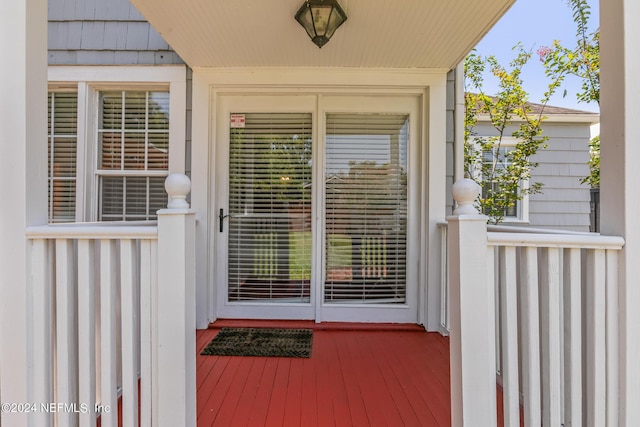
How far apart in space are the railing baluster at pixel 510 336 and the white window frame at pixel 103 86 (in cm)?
258

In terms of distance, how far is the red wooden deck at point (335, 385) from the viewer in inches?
63.6

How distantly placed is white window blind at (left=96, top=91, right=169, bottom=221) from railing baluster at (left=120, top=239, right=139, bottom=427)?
1.75m

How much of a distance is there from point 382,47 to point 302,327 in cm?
237

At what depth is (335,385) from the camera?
1.90 m

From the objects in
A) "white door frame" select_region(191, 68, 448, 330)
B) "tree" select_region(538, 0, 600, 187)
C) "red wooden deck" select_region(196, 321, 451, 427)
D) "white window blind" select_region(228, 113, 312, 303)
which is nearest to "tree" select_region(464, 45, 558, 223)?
"tree" select_region(538, 0, 600, 187)

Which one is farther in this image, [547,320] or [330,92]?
[330,92]

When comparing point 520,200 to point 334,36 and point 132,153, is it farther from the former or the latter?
point 132,153

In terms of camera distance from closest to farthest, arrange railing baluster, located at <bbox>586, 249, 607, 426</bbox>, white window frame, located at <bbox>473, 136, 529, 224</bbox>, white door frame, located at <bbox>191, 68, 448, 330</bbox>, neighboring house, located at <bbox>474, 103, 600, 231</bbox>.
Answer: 1. railing baluster, located at <bbox>586, 249, 607, 426</bbox>
2. white door frame, located at <bbox>191, 68, 448, 330</bbox>
3. white window frame, located at <bbox>473, 136, 529, 224</bbox>
4. neighboring house, located at <bbox>474, 103, 600, 231</bbox>

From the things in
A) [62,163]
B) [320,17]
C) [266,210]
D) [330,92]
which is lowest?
[266,210]

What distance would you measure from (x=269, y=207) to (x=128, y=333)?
1751 millimetres

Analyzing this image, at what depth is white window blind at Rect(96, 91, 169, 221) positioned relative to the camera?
2.94 metres

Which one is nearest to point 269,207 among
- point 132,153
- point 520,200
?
point 132,153

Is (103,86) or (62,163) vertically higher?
(103,86)
